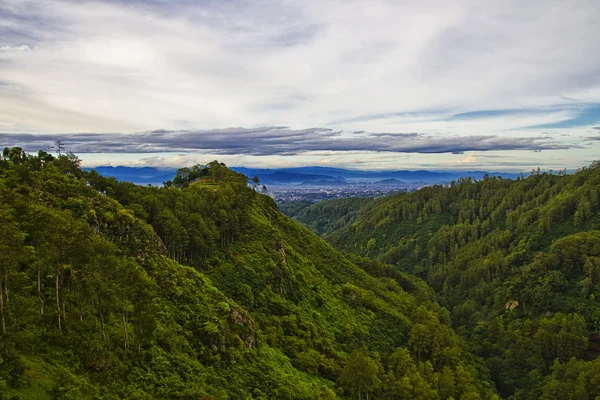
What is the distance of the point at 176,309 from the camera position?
37.1 meters

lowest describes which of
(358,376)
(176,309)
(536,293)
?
(536,293)

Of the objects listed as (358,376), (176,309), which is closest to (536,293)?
(358,376)

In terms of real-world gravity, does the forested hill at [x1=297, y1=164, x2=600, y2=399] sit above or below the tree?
below

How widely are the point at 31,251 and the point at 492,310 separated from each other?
14304 cm

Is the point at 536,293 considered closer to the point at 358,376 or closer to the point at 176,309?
the point at 358,376

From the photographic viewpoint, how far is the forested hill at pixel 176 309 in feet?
79.4

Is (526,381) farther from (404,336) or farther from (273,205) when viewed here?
(273,205)

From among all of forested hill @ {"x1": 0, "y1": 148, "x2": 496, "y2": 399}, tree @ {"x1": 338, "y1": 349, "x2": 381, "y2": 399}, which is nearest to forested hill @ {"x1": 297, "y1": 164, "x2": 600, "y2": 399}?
forested hill @ {"x1": 0, "y1": 148, "x2": 496, "y2": 399}

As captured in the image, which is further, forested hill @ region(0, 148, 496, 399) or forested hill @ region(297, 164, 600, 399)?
forested hill @ region(297, 164, 600, 399)

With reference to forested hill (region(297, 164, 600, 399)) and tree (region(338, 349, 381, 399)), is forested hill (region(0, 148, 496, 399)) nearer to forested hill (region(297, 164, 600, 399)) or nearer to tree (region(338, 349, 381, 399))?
tree (region(338, 349, 381, 399))

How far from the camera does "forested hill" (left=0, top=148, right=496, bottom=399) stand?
2419 cm

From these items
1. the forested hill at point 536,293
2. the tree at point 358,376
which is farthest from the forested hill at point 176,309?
the forested hill at point 536,293

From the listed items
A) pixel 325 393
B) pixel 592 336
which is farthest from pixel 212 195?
pixel 592 336

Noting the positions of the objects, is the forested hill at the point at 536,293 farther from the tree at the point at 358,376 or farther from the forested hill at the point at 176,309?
the tree at the point at 358,376
